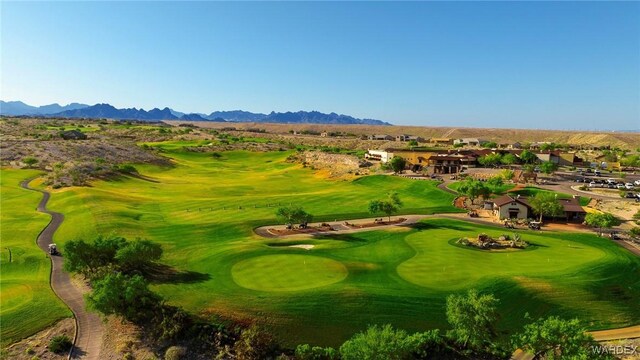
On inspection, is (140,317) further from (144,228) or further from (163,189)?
(163,189)

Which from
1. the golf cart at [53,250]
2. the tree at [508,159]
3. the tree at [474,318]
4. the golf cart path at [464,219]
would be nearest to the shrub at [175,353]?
the tree at [474,318]

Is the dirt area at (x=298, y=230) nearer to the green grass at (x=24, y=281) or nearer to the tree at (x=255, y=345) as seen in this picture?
the tree at (x=255, y=345)

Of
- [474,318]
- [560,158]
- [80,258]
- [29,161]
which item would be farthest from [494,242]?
[29,161]

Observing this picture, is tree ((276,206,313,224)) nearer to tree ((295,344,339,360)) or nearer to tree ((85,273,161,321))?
tree ((85,273,161,321))

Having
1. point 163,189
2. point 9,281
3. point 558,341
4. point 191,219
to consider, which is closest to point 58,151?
point 163,189

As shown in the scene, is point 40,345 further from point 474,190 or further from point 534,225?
point 474,190

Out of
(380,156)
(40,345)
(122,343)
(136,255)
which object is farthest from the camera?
(380,156)

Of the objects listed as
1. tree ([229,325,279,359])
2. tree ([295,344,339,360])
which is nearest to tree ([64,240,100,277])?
tree ([229,325,279,359])
